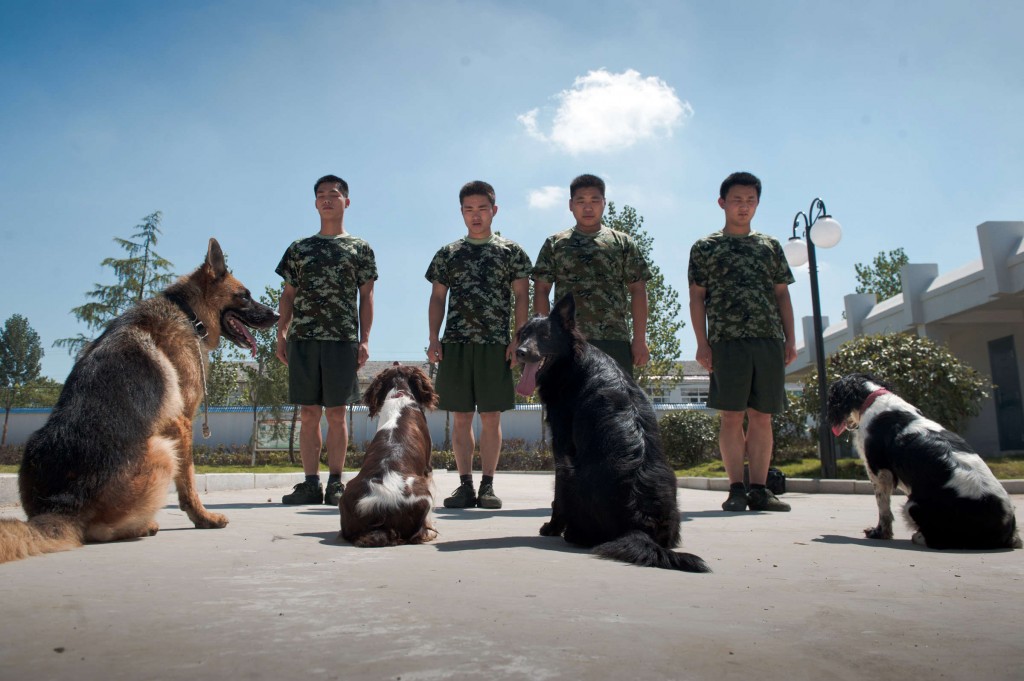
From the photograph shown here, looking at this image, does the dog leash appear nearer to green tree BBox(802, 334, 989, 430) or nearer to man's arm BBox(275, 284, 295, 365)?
man's arm BBox(275, 284, 295, 365)

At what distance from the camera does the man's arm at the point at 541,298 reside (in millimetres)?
6292

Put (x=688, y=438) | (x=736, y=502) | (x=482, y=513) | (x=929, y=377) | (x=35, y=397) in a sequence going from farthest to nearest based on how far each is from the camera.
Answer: (x=35, y=397) < (x=688, y=438) < (x=929, y=377) < (x=736, y=502) < (x=482, y=513)

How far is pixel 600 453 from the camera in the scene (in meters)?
3.82

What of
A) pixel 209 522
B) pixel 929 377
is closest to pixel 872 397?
pixel 209 522

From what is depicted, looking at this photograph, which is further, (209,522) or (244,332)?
(244,332)

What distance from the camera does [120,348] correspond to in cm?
415

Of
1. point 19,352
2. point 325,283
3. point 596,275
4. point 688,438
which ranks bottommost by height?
point 688,438

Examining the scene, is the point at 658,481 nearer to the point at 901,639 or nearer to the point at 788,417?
the point at 901,639

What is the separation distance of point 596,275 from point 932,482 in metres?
3.12

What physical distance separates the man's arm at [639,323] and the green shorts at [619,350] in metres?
0.06

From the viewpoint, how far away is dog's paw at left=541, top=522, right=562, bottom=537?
439cm

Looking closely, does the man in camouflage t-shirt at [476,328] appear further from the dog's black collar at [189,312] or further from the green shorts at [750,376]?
the dog's black collar at [189,312]

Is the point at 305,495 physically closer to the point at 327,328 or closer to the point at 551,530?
the point at 327,328

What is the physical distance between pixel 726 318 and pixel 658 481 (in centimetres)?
341
